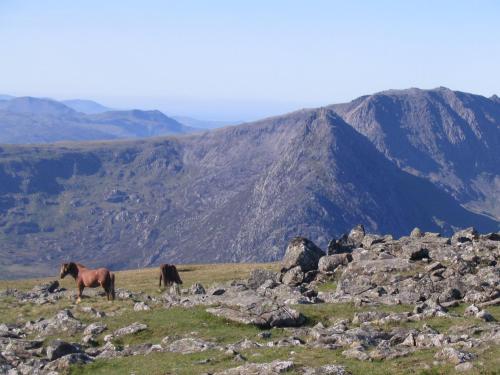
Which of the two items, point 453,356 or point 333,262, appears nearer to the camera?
point 453,356

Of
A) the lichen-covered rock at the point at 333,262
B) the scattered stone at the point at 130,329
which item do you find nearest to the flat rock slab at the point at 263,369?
the scattered stone at the point at 130,329

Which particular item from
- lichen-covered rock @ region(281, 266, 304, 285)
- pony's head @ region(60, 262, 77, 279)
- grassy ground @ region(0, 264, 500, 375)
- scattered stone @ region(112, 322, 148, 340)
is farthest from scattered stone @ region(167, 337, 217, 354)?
lichen-covered rock @ region(281, 266, 304, 285)

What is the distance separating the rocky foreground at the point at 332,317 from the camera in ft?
98.7

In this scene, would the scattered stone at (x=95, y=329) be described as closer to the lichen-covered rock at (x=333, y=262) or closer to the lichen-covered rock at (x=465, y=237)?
the lichen-covered rock at (x=333, y=262)

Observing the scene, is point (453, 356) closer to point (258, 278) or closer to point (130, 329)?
point (130, 329)

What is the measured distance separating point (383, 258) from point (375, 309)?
18306mm

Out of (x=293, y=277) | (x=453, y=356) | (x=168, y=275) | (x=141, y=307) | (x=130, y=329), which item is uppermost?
(x=453, y=356)

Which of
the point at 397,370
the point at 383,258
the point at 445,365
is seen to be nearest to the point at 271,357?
the point at 397,370

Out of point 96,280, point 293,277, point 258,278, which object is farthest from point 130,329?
point 293,277

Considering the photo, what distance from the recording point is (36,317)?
47375mm

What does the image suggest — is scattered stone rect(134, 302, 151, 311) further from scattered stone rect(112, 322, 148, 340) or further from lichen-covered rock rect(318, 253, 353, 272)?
lichen-covered rock rect(318, 253, 353, 272)

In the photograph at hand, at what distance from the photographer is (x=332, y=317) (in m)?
39.1

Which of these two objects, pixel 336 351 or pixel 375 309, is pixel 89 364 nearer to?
pixel 336 351

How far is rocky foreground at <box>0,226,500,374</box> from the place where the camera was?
30094mm
